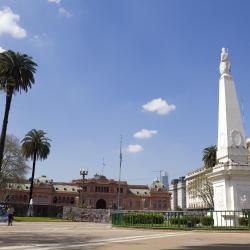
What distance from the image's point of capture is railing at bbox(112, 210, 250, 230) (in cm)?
2458

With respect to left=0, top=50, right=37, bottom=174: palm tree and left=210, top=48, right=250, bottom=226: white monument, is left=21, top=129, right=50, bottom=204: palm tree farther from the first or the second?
left=210, top=48, right=250, bottom=226: white monument

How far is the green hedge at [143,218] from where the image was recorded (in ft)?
90.4

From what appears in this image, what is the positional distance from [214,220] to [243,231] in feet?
11.1

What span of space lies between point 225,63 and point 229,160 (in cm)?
717

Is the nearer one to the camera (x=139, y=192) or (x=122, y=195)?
(x=122, y=195)

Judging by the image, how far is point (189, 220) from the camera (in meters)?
25.7

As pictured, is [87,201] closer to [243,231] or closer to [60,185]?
[60,185]

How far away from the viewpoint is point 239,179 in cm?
2614

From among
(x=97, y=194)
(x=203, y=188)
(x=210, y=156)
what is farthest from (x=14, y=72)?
(x=97, y=194)

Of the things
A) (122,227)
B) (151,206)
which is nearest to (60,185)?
(151,206)

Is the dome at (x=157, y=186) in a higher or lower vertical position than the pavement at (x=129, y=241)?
higher

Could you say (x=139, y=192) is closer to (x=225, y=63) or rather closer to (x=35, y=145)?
(x=35, y=145)

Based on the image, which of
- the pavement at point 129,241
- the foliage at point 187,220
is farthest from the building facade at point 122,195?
the pavement at point 129,241

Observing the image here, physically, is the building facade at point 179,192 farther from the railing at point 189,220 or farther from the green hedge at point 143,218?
the railing at point 189,220
